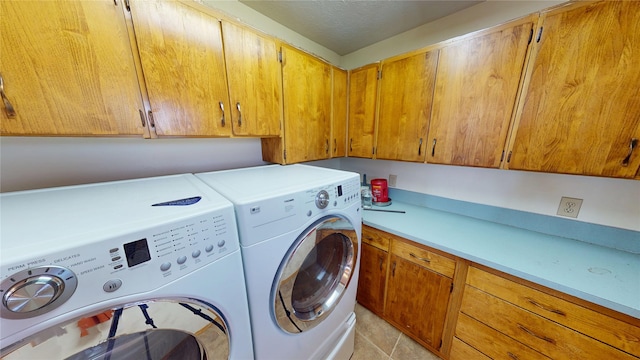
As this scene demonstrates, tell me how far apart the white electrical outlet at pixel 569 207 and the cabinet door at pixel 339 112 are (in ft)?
4.83

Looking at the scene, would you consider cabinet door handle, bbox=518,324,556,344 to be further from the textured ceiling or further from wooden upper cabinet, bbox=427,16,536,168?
the textured ceiling

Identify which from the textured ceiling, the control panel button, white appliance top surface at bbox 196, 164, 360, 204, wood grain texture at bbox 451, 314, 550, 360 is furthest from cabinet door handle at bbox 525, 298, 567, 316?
the textured ceiling

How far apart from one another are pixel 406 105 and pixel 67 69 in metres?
1.68

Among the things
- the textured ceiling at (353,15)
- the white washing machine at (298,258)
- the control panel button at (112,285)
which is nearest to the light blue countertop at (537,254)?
the white washing machine at (298,258)

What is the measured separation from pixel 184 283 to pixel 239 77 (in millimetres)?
1021

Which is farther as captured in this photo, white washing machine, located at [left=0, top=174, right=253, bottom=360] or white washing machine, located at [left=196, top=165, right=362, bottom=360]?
white washing machine, located at [left=196, top=165, right=362, bottom=360]

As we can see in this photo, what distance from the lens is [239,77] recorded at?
3.56ft

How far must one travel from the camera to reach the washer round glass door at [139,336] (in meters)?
0.40

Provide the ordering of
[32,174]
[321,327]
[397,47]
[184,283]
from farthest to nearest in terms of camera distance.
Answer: [397,47] < [321,327] < [32,174] < [184,283]

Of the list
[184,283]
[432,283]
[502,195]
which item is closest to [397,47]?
[502,195]

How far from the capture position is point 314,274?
1068 mm

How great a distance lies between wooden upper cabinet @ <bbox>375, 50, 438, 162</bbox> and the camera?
4.28 feet

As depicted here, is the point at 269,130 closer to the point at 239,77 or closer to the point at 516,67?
the point at 239,77

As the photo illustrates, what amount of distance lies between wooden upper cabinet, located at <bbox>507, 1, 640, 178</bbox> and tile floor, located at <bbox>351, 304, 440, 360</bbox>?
138 cm
